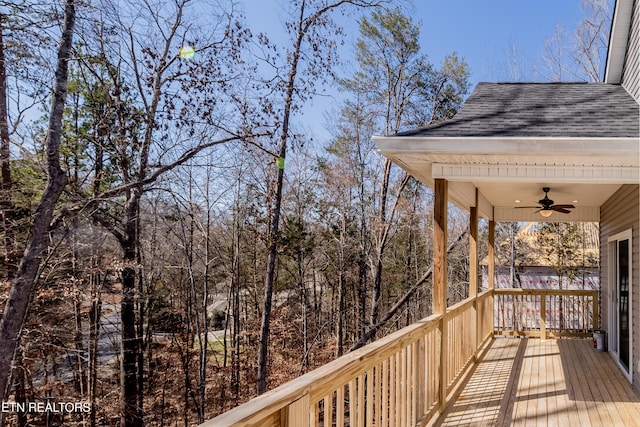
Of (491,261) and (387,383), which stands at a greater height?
(491,261)

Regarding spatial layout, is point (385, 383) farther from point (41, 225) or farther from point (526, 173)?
point (41, 225)

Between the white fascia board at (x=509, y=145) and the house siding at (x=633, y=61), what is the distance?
266 centimetres

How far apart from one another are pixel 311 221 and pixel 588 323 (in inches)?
341

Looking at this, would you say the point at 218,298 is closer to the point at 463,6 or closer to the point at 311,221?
the point at 311,221

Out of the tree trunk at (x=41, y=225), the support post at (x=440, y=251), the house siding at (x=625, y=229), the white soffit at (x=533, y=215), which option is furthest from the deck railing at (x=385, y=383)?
the tree trunk at (x=41, y=225)

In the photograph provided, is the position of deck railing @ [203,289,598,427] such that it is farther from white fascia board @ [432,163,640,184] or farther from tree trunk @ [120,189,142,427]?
tree trunk @ [120,189,142,427]

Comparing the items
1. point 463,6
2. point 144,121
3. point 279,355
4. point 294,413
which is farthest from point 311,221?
point 294,413

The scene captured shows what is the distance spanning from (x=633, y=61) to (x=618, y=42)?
1.00 meters

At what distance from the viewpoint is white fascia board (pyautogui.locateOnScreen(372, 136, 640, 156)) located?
11.9ft

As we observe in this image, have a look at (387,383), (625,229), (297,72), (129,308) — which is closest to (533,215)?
(625,229)

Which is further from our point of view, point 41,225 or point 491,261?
point 491,261

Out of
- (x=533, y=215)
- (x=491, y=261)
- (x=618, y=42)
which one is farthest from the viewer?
(x=533, y=215)

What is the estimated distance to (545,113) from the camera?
16.1ft

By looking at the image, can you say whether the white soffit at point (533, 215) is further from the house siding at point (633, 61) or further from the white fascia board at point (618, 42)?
the house siding at point (633, 61)
